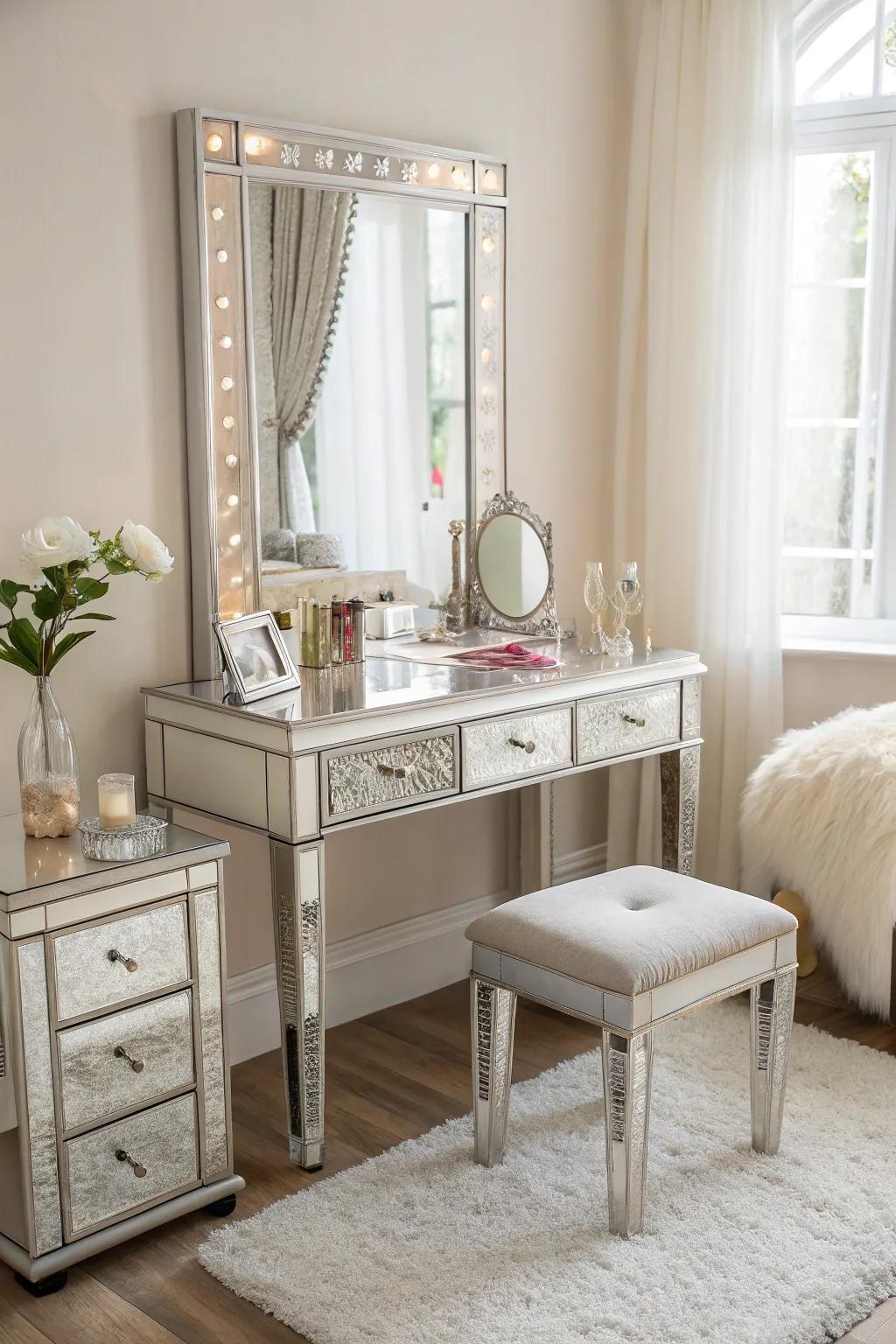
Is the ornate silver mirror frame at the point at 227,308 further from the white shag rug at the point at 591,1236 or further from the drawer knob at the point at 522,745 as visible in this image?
the white shag rug at the point at 591,1236

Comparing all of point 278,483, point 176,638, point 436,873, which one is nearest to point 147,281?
point 278,483

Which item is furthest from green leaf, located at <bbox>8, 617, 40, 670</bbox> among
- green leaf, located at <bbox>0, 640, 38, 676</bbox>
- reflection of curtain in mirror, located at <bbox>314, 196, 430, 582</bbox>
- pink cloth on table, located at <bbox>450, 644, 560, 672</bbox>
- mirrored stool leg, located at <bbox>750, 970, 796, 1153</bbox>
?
mirrored stool leg, located at <bbox>750, 970, 796, 1153</bbox>

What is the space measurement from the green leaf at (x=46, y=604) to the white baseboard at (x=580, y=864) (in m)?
1.78

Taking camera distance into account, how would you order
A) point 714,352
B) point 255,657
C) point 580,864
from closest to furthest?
point 255,657 → point 714,352 → point 580,864

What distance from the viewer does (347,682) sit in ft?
8.47

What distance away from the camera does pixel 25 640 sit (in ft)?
7.38

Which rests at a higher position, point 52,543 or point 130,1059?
point 52,543

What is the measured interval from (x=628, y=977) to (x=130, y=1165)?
0.86 meters

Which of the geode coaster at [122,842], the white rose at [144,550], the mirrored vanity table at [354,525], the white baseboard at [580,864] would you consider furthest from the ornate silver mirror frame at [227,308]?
the white baseboard at [580,864]

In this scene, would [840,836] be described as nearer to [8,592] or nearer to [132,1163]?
[132,1163]

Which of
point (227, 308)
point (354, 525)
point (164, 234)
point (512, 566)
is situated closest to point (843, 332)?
point (512, 566)

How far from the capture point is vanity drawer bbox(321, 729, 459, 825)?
2.32m

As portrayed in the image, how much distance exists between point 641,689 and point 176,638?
98 centimetres

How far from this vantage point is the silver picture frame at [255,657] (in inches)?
94.3
